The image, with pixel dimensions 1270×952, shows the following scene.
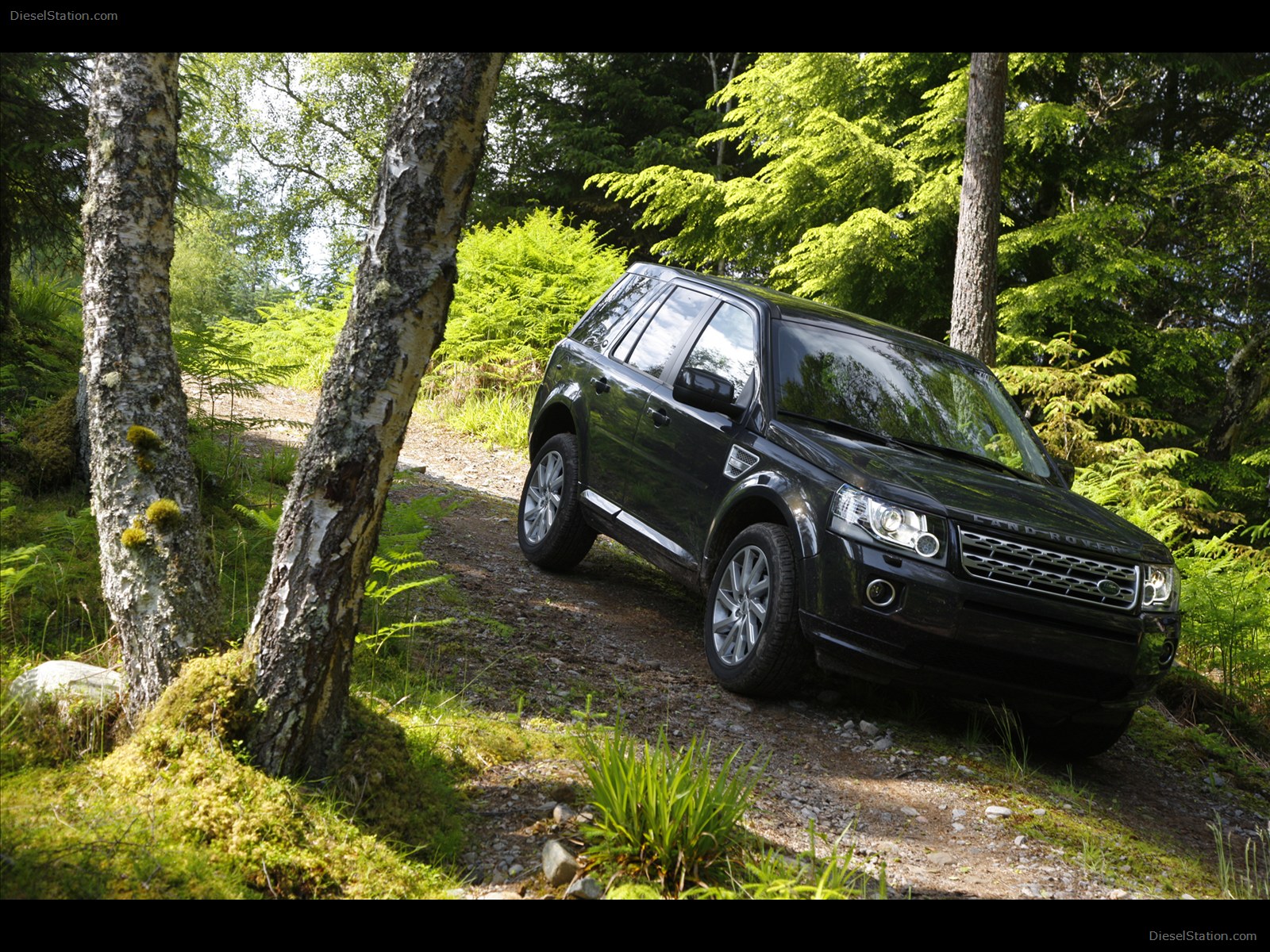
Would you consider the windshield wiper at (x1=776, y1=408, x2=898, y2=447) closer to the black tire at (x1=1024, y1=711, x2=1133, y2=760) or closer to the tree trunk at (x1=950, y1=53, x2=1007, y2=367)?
the black tire at (x1=1024, y1=711, x2=1133, y2=760)

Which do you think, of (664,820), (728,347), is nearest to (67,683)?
(664,820)

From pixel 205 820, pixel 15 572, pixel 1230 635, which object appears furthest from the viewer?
pixel 1230 635

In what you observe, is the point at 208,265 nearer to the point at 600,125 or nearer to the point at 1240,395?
the point at 600,125

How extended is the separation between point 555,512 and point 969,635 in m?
3.26

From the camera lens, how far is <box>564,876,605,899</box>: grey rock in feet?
10.2

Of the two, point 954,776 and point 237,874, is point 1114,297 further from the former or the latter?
point 237,874

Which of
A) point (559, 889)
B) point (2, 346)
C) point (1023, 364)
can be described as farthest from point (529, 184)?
point (559, 889)

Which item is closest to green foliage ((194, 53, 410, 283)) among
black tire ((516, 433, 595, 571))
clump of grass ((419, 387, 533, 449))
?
clump of grass ((419, 387, 533, 449))

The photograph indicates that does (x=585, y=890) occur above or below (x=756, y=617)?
below

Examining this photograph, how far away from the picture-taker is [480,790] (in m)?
3.83

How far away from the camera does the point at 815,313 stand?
5.98 metres

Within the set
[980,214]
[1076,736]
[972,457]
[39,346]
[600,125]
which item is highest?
[600,125]

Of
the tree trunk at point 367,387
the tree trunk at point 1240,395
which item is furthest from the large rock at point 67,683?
the tree trunk at point 1240,395

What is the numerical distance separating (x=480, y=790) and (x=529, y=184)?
20.2 metres
